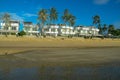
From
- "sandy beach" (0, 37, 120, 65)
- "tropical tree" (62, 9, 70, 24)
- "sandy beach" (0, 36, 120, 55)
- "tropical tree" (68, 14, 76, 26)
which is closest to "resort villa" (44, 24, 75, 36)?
"tropical tree" (68, 14, 76, 26)

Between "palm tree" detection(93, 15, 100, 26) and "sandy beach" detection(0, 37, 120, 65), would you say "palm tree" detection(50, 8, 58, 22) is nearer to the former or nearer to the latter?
"palm tree" detection(93, 15, 100, 26)

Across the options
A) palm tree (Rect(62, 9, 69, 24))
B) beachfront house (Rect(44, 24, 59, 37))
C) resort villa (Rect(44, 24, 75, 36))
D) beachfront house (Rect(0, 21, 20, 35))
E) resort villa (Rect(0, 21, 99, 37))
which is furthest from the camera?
resort villa (Rect(44, 24, 75, 36))

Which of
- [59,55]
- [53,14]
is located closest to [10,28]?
[53,14]

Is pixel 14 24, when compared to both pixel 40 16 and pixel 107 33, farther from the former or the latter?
pixel 107 33

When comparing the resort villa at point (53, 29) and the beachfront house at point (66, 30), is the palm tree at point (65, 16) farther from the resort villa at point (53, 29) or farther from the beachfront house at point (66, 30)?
the beachfront house at point (66, 30)

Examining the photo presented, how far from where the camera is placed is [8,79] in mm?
8016

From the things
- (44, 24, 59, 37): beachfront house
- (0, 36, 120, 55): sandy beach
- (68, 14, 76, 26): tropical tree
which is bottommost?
(0, 36, 120, 55): sandy beach

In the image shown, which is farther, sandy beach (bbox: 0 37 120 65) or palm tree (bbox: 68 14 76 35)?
palm tree (bbox: 68 14 76 35)

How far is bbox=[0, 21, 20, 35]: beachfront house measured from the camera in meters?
95.3

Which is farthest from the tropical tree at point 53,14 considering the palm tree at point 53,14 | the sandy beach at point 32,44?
the sandy beach at point 32,44

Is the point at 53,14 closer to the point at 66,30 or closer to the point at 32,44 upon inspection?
the point at 66,30

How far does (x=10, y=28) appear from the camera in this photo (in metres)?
102

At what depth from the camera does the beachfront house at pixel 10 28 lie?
95.3 m

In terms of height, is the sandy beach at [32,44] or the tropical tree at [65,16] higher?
the tropical tree at [65,16]
